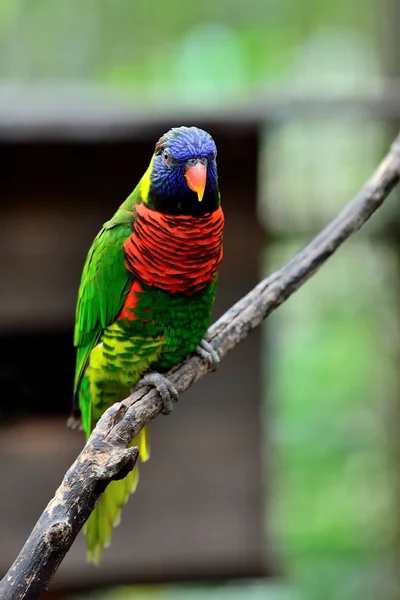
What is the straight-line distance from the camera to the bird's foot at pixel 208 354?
122cm

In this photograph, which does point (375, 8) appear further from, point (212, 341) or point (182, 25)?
point (212, 341)

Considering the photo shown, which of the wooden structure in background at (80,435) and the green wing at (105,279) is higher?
the green wing at (105,279)

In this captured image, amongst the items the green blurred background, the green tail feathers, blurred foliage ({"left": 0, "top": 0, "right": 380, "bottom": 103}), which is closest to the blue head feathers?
the green tail feathers

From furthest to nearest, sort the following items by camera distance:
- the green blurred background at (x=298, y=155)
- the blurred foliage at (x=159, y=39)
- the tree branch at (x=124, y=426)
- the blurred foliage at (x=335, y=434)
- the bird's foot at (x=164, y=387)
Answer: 1. the blurred foliage at (x=335, y=434)
2. the blurred foliage at (x=159, y=39)
3. the green blurred background at (x=298, y=155)
4. the bird's foot at (x=164, y=387)
5. the tree branch at (x=124, y=426)

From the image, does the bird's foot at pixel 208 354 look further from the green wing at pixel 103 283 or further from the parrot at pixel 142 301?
the green wing at pixel 103 283

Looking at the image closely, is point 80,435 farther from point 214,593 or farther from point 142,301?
point 214,593

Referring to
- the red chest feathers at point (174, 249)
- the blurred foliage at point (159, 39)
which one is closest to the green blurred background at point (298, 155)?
the blurred foliage at point (159, 39)

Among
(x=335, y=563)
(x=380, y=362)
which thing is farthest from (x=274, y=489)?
(x=380, y=362)

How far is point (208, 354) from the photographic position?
1234 mm

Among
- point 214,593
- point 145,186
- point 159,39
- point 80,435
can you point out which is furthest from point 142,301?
point 214,593

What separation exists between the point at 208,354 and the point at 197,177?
0.46 metres

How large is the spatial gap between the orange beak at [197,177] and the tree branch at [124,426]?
311mm

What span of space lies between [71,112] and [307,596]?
2.32 meters

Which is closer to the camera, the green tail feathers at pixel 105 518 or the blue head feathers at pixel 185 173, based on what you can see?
the blue head feathers at pixel 185 173
